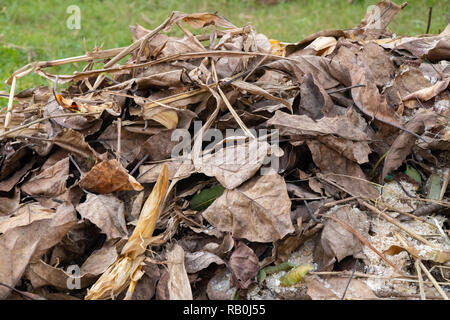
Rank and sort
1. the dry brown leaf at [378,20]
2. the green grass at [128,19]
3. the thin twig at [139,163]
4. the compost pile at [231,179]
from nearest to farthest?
the compost pile at [231,179] < the thin twig at [139,163] < the dry brown leaf at [378,20] < the green grass at [128,19]

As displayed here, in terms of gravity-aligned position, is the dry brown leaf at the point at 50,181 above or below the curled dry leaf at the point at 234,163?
below

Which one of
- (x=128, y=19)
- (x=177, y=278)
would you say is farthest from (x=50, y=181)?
(x=128, y=19)

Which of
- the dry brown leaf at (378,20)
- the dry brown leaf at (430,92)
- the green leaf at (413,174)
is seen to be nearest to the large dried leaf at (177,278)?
the green leaf at (413,174)

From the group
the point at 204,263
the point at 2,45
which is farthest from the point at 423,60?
the point at 2,45

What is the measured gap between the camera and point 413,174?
170cm

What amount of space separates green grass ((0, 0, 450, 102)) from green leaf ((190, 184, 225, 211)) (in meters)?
2.86

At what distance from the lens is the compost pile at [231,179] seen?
4.73 ft

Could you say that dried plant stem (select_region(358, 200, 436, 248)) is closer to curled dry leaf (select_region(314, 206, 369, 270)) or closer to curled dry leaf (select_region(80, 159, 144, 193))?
curled dry leaf (select_region(314, 206, 369, 270))

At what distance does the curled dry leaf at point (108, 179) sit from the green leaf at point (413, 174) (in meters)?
0.89

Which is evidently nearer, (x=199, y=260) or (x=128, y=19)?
(x=199, y=260)

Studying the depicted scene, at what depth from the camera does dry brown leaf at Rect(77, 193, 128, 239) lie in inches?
59.2

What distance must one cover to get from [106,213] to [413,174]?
102 cm

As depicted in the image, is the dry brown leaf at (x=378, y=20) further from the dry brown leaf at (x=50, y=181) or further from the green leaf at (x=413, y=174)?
the dry brown leaf at (x=50, y=181)

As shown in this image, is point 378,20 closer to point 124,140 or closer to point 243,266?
point 124,140
